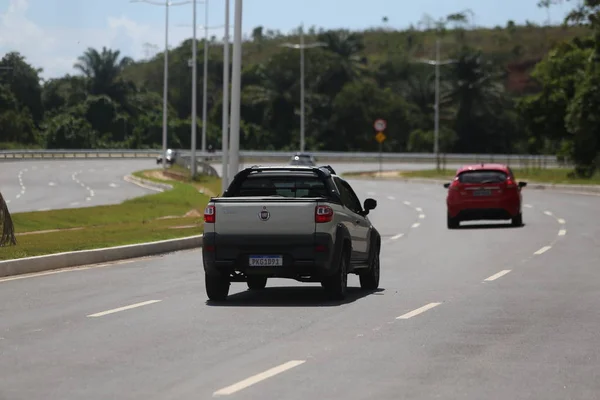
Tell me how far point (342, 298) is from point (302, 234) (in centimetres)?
106

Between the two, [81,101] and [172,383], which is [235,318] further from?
[81,101]

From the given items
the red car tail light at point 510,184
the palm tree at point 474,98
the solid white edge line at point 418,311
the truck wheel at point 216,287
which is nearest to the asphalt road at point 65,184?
the red car tail light at point 510,184

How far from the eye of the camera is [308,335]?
13.4 meters

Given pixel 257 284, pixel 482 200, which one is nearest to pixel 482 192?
pixel 482 200

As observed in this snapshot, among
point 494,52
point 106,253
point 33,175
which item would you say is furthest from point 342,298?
point 494,52

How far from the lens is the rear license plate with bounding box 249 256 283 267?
664 inches

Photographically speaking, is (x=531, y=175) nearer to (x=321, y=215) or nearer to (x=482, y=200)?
(x=482, y=200)

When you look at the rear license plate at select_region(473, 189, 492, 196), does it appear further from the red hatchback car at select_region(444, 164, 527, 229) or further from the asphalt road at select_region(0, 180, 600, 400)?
the asphalt road at select_region(0, 180, 600, 400)

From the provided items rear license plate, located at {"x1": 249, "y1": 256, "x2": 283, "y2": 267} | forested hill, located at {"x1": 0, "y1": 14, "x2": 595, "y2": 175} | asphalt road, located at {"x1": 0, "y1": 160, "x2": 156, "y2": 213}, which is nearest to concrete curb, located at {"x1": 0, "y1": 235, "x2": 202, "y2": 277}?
rear license plate, located at {"x1": 249, "y1": 256, "x2": 283, "y2": 267}

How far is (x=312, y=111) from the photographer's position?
130000mm

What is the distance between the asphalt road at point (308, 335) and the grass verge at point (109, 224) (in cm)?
271

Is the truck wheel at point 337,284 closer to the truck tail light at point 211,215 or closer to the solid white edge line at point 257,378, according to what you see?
the truck tail light at point 211,215

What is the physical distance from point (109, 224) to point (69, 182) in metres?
35.6

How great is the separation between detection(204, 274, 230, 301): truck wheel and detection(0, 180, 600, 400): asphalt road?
17cm
